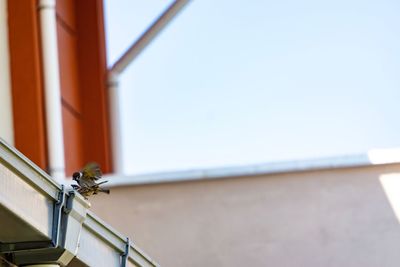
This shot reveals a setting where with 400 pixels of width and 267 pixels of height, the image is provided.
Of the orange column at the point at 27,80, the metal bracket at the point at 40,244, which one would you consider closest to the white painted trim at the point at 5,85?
the orange column at the point at 27,80

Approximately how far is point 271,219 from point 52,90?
76.1 inches

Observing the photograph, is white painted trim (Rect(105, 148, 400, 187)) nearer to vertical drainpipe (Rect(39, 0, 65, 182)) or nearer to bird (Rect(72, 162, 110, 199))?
vertical drainpipe (Rect(39, 0, 65, 182))

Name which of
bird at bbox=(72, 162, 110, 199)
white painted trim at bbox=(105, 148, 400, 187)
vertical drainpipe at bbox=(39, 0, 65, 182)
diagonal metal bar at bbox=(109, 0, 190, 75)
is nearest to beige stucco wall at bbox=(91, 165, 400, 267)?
white painted trim at bbox=(105, 148, 400, 187)

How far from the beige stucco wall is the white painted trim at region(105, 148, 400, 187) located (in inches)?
1.9

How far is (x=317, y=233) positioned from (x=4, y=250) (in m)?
4.58

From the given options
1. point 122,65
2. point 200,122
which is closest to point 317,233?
Result: point 200,122

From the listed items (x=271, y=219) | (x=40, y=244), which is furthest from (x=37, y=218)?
(x=271, y=219)

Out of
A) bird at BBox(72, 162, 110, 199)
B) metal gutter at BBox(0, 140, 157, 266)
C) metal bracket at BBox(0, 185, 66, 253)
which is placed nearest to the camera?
metal gutter at BBox(0, 140, 157, 266)

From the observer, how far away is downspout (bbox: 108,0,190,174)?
877cm

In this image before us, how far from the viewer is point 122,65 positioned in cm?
882

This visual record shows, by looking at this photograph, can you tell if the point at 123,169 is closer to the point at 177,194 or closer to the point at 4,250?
the point at 177,194

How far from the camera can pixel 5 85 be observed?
7.91 metres

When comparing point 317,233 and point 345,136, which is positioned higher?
point 345,136

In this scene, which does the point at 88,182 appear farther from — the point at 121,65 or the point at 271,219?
the point at 121,65
